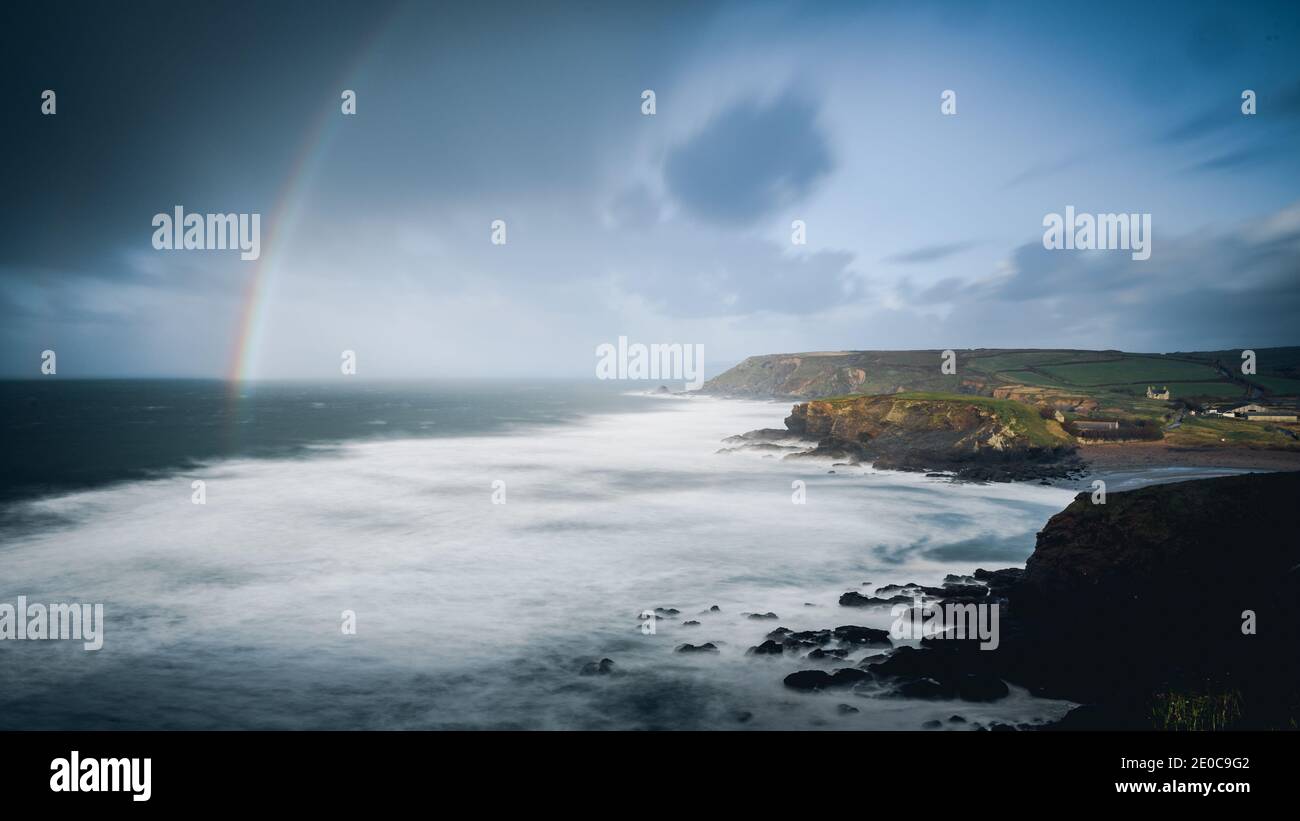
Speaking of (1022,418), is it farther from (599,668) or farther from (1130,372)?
(1130,372)

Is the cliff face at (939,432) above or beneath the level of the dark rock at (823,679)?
above

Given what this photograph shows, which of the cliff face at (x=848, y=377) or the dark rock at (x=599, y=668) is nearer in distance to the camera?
the dark rock at (x=599, y=668)

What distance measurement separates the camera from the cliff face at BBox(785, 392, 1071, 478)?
48031 millimetres

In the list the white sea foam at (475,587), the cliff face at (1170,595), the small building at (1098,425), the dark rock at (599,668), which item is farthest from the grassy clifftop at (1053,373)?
the dark rock at (599,668)

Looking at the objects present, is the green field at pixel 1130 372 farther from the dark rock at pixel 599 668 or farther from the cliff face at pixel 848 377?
the dark rock at pixel 599 668

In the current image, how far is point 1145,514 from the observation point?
16.7 m

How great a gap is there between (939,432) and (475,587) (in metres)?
43.1

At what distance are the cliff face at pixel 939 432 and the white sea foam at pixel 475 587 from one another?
7284mm

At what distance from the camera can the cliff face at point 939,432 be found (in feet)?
158

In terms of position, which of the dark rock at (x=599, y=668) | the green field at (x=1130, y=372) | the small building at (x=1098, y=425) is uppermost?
the green field at (x=1130, y=372)
